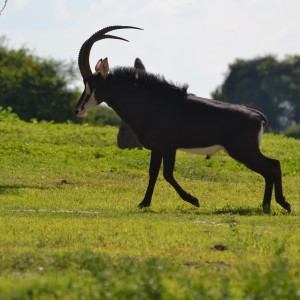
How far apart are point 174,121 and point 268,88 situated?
9856cm

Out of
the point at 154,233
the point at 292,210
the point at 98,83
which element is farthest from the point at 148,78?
the point at 154,233

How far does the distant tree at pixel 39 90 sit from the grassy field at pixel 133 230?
45053mm

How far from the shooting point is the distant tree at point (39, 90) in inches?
3000

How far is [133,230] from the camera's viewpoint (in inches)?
644

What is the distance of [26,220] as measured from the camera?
Answer: 679 inches

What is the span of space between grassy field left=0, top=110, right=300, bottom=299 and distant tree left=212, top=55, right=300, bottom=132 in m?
86.3

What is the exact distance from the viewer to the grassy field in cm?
1102

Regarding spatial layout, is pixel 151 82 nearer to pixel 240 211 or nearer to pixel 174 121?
pixel 174 121

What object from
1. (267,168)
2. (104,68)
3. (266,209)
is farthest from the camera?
(104,68)

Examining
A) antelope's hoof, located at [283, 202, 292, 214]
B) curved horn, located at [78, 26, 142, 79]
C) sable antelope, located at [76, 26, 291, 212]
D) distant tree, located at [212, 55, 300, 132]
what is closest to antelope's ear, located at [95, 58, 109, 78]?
sable antelope, located at [76, 26, 291, 212]

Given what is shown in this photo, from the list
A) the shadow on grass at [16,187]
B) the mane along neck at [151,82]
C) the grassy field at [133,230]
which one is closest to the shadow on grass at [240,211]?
the grassy field at [133,230]

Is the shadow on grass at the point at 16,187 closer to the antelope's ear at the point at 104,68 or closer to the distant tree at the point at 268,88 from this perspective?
the antelope's ear at the point at 104,68

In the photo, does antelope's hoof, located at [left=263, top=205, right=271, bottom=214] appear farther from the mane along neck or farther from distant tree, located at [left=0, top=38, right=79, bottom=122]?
distant tree, located at [left=0, top=38, right=79, bottom=122]

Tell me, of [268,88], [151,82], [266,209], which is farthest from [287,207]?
[268,88]
